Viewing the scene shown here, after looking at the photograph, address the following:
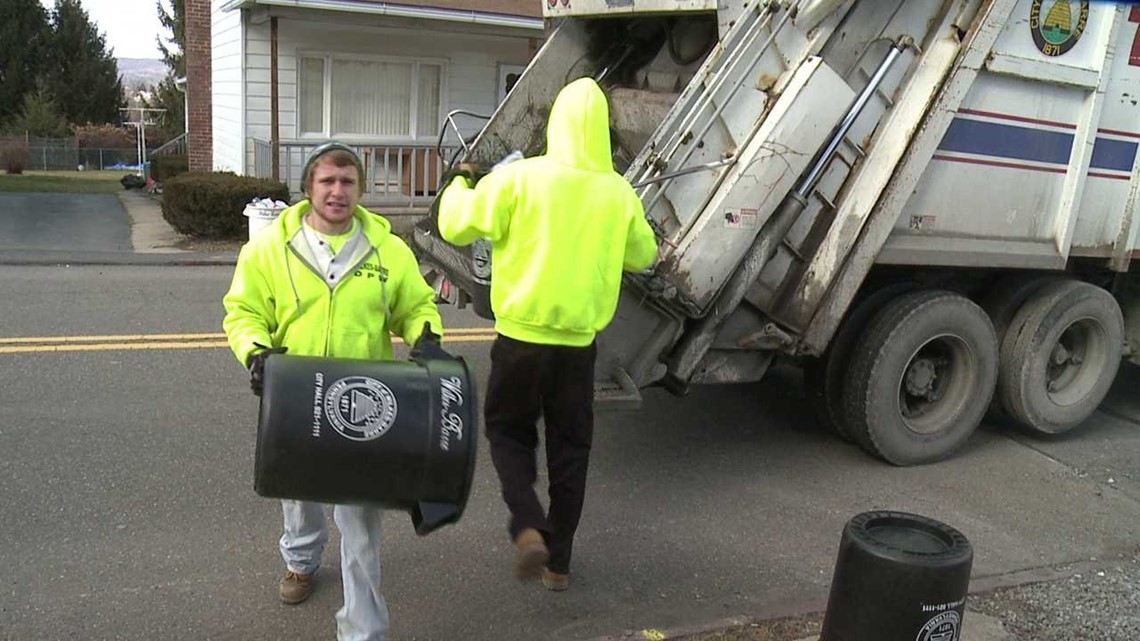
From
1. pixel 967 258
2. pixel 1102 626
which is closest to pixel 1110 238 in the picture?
pixel 967 258

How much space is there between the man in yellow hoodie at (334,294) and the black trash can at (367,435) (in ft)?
0.63

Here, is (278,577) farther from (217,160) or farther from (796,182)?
(217,160)

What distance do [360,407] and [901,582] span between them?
1.61 meters

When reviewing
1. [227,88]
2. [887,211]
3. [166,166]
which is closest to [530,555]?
[887,211]

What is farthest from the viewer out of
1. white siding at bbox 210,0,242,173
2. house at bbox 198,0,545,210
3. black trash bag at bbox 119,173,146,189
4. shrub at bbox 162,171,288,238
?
black trash bag at bbox 119,173,146,189

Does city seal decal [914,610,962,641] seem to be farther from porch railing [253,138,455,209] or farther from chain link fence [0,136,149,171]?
chain link fence [0,136,149,171]

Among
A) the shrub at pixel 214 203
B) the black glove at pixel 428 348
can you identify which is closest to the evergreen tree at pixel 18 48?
the shrub at pixel 214 203

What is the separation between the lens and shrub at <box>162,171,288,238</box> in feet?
39.4

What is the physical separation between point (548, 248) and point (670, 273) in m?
1.01

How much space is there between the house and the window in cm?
1

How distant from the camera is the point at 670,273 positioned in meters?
4.44

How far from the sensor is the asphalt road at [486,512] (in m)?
3.71

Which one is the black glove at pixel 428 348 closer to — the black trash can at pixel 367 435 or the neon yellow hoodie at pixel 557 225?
the black trash can at pixel 367 435

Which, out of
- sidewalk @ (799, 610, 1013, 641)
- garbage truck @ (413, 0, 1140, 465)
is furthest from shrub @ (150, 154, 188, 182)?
sidewalk @ (799, 610, 1013, 641)
